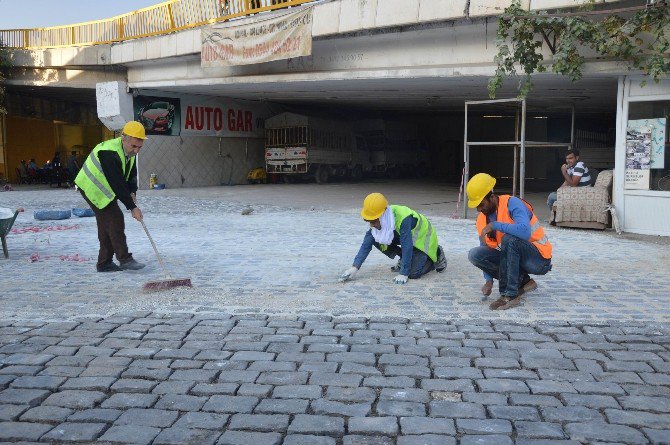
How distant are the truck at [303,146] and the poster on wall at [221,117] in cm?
56

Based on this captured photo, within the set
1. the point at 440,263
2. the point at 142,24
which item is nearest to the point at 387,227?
the point at 440,263

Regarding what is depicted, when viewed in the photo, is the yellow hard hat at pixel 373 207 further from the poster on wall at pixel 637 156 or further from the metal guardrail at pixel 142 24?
the metal guardrail at pixel 142 24

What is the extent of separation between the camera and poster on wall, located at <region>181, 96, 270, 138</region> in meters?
21.7

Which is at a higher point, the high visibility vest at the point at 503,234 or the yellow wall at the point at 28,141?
the yellow wall at the point at 28,141

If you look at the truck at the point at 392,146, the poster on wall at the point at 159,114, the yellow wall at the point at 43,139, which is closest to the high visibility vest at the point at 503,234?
the poster on wall at the point at 159,114

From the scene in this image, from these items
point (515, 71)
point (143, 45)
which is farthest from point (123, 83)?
point (515, 71)

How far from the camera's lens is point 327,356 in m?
4.10

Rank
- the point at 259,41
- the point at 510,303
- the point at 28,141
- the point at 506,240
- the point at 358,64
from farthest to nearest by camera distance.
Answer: the point at 28,141, the point at 259,41, the point at 358,64, the point at 510,303, the point at 506,240

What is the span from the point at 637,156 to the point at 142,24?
14.2m

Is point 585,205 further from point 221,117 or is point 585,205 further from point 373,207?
point 221,117

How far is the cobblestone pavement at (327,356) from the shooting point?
3057 mm

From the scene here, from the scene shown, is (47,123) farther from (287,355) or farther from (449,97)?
(287,355)

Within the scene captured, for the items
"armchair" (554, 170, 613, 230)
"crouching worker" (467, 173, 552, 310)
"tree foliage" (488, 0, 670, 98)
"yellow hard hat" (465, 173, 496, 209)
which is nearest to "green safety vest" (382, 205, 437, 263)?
"crouching worker" (467, 173, 552, 310)

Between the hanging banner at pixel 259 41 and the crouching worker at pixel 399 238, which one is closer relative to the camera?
the crouching worker at pixel 399 238
